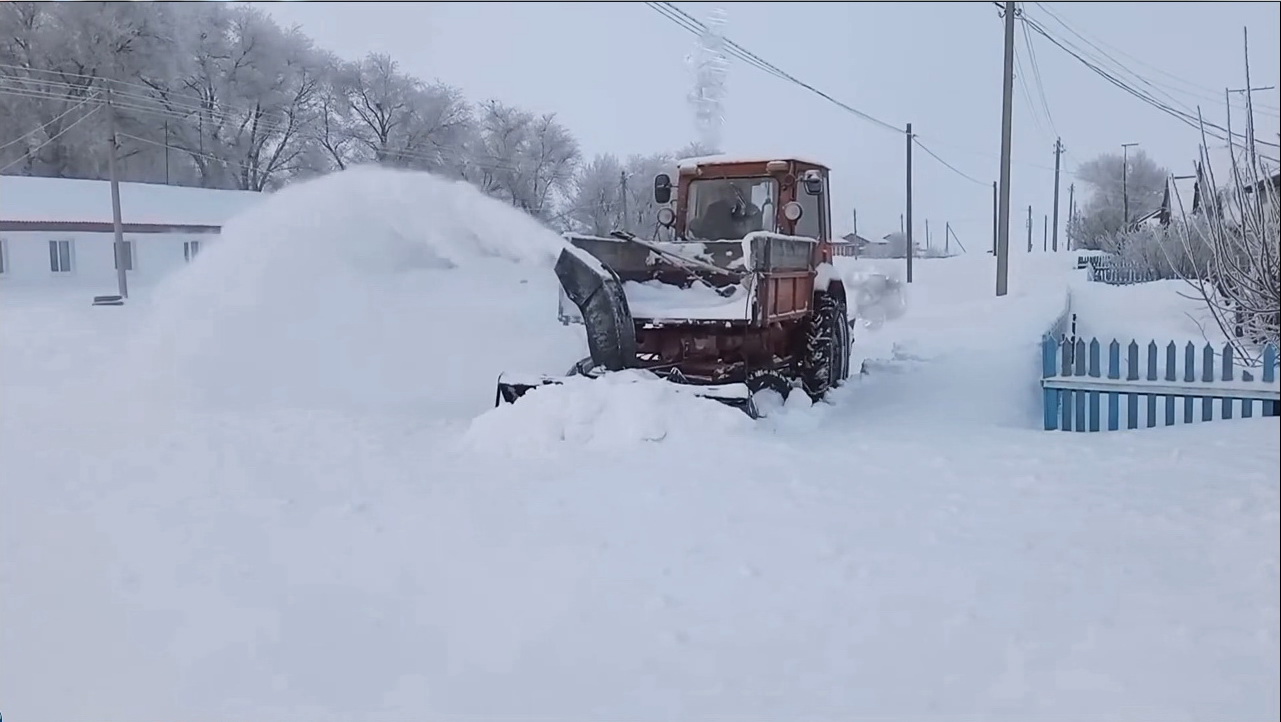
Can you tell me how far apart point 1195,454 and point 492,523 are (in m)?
2.63

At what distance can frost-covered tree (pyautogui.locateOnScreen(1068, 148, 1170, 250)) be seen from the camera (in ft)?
5.62

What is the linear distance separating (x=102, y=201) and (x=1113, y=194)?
3.38 m

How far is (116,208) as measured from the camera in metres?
3.71

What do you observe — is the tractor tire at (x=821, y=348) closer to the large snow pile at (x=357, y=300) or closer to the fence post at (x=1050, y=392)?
the fence post at (x=1050, y=392)

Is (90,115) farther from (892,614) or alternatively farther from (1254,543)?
(1254,543)

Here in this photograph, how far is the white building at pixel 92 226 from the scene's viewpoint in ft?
11.0

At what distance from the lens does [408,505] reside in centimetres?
379

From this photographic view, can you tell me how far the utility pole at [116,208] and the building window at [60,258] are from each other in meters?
0.22

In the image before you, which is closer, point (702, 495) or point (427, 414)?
point (702, 495)

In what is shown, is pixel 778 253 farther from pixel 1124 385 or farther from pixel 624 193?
pixel 624 193

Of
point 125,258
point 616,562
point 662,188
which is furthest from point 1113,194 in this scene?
point 125,258

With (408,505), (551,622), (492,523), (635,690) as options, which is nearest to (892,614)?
(635,690)

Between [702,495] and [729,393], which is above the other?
[729,393]

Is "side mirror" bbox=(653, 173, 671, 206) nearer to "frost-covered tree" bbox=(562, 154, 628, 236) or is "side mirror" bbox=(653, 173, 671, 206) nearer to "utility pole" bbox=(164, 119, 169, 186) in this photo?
"frost-covered tree" bbox=(562, 154, 628, 236)
